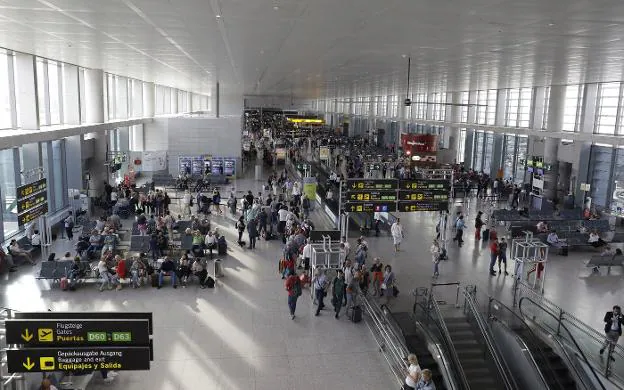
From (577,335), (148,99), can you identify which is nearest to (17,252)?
(577,335)

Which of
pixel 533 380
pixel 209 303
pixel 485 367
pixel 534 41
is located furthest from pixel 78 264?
pixel 534 41

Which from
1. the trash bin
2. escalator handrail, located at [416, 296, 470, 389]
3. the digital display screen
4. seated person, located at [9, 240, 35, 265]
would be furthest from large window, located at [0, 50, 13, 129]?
escalator handrail, located at [416, 296, 470, 389]

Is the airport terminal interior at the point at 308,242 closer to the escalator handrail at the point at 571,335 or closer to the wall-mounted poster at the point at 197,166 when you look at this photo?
the escalator handrail at the point at 571,335

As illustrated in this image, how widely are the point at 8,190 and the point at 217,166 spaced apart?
16116 millimetres

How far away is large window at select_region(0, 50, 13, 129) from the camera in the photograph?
59.3ft

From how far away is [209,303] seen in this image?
13312mm

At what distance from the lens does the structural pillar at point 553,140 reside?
90.6 feet

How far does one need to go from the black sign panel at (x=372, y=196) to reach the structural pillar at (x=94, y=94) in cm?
1460

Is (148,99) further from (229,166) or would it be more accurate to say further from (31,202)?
(31,202)

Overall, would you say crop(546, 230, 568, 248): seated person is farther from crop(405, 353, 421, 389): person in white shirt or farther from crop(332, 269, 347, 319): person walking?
crop(405, 353, 421, 389): person in white shirt

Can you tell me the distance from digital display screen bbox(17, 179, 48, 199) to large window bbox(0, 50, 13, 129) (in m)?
3.37

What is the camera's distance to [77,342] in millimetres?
6617

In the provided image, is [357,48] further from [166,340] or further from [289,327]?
[166,340]

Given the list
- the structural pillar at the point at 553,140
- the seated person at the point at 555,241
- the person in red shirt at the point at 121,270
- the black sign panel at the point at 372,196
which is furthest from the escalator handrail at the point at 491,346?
the structural pillar at the point at 553,140
